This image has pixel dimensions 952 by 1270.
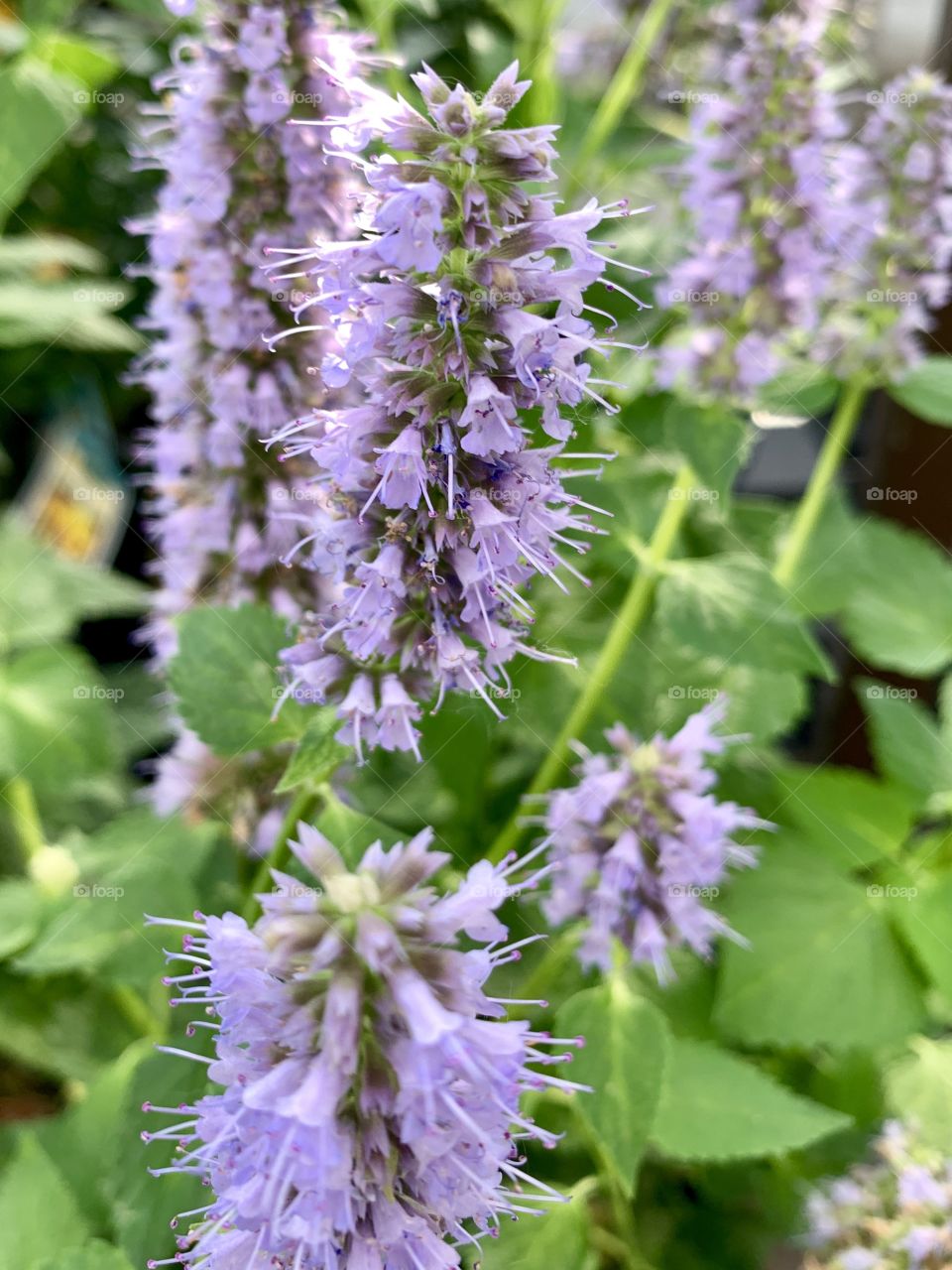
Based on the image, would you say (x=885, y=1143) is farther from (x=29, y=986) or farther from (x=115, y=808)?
(x=115, y=808)

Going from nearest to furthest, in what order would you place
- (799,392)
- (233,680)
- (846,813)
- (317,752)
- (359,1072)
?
(359,1072), (317,752), (233,680), (799,392), (846,813)

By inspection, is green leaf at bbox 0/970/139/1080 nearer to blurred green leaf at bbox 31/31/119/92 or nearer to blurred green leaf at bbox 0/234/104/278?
blurred green leaf at bbox 0/234/104/278

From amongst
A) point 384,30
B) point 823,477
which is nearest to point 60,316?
point 384,30

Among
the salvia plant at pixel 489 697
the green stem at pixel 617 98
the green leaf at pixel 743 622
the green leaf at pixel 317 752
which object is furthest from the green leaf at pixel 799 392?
the green leaf at pixel 317 752

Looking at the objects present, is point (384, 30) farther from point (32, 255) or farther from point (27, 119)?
point (32, 255)

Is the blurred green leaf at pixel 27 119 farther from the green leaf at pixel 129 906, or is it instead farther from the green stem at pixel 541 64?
the green leaf at pixel 129 906
